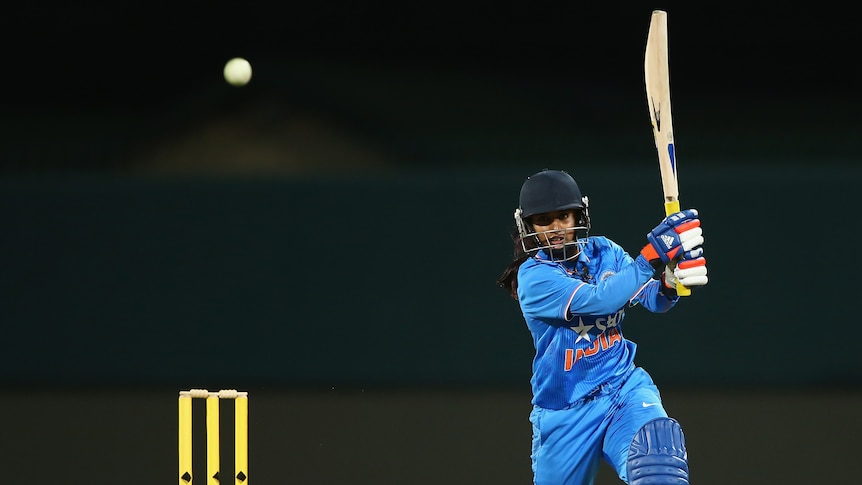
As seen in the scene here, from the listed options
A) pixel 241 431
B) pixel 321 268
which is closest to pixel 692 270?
pixel 241 431

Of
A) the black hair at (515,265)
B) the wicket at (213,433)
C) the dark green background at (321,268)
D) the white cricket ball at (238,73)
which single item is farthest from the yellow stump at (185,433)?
the white cricket ball at (238,73)

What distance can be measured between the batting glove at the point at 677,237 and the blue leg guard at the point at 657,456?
25.4 inches

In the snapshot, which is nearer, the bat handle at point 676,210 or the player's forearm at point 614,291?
the player's forearm at point 614,291

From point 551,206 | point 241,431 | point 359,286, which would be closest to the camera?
point 551,206

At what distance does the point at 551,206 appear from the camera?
4.51m

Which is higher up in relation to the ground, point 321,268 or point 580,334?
point 321,268

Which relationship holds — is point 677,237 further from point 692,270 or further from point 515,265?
point 515,265

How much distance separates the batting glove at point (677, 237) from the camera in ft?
13.6

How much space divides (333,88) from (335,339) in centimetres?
404

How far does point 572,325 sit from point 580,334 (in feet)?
0.18

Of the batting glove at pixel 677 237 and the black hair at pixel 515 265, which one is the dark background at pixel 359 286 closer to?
the black hair at pixel 515 265
